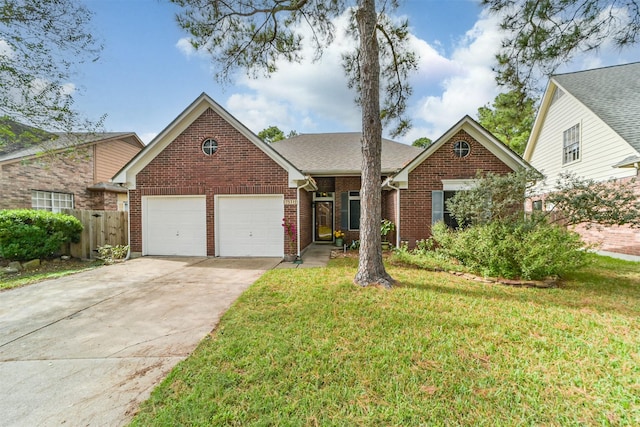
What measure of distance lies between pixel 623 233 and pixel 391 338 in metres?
11.4

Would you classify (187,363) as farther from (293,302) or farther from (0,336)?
(0,336)

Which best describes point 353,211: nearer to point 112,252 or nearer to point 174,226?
point 174,226

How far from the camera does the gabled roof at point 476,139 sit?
937cm

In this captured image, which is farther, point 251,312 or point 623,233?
point 623,233

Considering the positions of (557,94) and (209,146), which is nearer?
(209,146)

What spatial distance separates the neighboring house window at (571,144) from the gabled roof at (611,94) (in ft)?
3.81

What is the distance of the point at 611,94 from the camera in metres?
Answer: 11.1

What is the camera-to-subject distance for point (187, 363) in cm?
300

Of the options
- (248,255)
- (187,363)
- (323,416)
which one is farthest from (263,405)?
(248,255)

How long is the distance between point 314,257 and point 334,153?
19.9 ft

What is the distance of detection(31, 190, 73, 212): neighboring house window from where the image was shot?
11.7 m

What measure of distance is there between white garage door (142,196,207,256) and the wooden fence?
5.24 ft

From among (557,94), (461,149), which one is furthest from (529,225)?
(557,94)

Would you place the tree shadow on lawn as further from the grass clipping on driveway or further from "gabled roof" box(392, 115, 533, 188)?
"gabled roof" box(392, 115, 533, 188)
